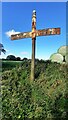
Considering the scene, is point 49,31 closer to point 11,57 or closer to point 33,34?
point 33,34

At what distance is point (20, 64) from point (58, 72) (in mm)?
784

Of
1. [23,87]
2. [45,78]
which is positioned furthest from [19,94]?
[45,78]

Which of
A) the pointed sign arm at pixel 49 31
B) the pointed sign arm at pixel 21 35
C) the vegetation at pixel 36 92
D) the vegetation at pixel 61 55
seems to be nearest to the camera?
the vegetation at pixel 36 92

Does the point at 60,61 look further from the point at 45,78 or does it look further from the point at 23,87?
the point at 23,87

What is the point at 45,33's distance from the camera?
5.62 meters

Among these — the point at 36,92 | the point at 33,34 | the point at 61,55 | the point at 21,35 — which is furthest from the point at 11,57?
the point at 61,55

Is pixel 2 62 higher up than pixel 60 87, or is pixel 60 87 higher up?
pixel 2 62

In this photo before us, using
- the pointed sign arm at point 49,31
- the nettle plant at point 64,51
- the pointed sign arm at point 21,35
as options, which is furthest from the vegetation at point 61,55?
the pointed sign arm at point 21,35

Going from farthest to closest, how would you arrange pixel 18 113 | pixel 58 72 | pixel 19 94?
pixel 58 72 < pixel 19 94 < pixel 18 113

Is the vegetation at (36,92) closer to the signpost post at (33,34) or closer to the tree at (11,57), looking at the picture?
the signpost post at (33,34)

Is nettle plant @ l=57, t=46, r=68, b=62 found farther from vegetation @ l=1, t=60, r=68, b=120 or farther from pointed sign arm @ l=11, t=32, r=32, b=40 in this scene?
pointed sign arm @ l=11, t=32, r=32, b=40

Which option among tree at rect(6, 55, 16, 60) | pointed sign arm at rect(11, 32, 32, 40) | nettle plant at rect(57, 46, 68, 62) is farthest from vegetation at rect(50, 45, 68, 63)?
tree at rect(6, 55, 16, 60)

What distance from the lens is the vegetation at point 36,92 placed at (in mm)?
5328

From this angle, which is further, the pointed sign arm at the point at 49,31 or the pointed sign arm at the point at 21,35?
the pointed sign arm at the point at 21,35
